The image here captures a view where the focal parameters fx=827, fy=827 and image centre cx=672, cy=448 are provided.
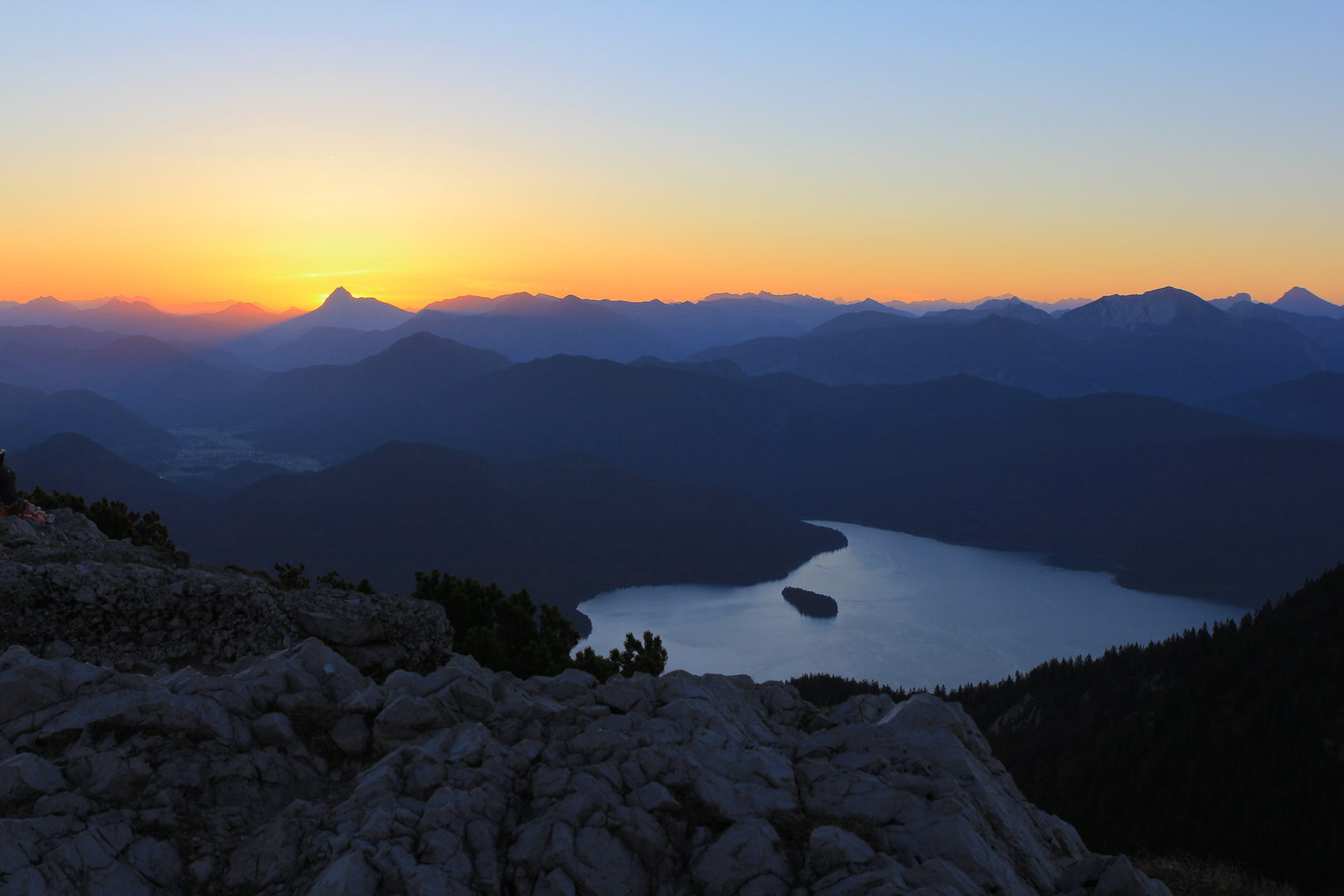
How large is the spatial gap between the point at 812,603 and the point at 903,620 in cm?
1552

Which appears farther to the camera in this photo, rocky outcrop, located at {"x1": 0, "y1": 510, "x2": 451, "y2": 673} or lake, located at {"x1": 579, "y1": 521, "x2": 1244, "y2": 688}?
lake, located at {"x1": 579, "y1": 521, "x2": 1244, "y2": 688}

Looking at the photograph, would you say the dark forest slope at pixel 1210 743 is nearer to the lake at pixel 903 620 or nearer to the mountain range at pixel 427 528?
the lake at pixel 903 620

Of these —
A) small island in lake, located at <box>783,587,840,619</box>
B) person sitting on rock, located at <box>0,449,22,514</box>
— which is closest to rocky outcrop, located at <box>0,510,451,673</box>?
person sitting on rock, located at <box>0,449,22,514</box>

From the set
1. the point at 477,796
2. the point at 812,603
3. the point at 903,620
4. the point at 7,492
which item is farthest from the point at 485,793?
the point at 812,603

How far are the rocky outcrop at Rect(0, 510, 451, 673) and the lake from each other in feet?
291

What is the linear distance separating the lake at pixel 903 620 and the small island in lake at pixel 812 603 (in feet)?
5.12

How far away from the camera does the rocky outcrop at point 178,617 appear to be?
51.6 feet

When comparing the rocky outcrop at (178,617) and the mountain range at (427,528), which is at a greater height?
the rocky outcrop at (178,617)

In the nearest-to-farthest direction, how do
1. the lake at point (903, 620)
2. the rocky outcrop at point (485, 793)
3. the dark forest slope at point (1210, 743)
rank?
the rocky outcrop at point (485, 793) < the dark forest slope at point (1210, 743) < the lake at point (903, 620)

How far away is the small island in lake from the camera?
139 metres

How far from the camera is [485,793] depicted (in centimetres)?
961

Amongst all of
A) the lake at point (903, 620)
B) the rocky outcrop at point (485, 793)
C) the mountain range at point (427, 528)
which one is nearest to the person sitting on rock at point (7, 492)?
the rocky outcrop at point (485, 793)

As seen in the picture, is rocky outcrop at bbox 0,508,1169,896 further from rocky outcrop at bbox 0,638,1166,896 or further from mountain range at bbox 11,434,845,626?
mountain range at bbox 11,434,845,626

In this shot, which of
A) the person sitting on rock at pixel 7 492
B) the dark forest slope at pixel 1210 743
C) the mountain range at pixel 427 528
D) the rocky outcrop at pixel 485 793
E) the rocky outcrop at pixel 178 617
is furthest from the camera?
the mountain range at pixel 427 528
